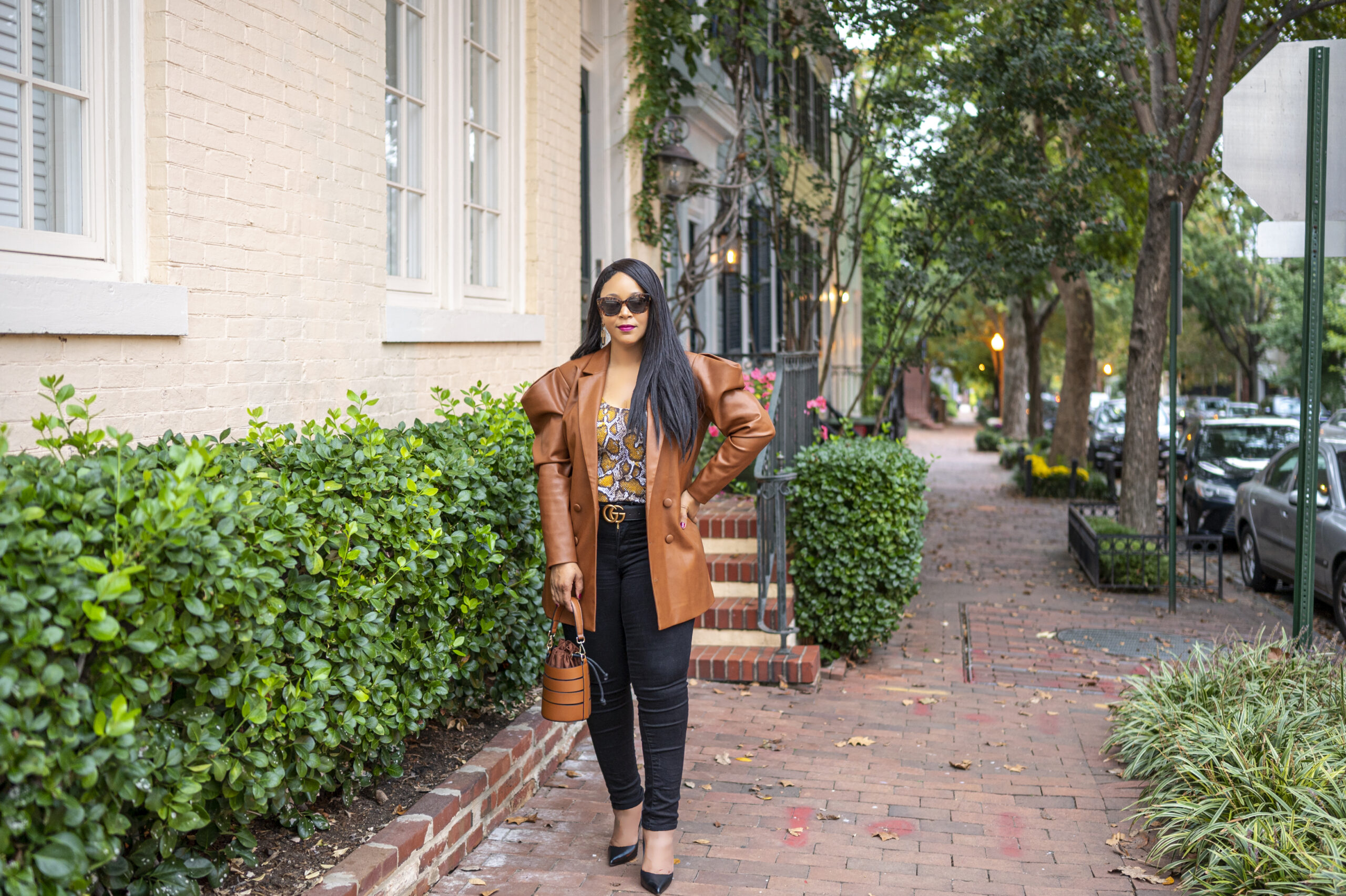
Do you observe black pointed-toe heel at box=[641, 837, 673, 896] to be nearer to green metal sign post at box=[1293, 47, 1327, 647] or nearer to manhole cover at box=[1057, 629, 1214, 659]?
green metal sign post at box=[1293, 47, 1327, 647]

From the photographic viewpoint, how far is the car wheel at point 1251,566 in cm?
1029

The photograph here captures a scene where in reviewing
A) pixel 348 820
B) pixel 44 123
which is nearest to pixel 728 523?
pixel 348 820

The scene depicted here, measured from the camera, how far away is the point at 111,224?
3762 millimetres

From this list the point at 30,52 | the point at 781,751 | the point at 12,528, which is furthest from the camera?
the point at 781,751

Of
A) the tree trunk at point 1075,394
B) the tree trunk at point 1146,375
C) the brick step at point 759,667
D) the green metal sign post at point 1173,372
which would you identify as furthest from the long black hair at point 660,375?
the tree trunk at point 1075,394

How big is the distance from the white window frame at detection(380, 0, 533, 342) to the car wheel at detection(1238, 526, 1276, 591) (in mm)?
7376

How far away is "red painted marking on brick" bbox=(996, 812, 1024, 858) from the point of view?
4023 millimetres

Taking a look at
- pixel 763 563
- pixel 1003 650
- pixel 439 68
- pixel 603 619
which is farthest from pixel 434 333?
pixel 1003 650

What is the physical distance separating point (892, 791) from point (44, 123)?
3.90 metres

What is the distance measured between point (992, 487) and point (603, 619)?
1831 cm

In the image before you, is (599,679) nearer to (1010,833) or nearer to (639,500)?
(639,500)

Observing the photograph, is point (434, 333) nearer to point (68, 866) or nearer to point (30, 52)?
point (30, 52)

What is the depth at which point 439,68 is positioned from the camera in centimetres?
589

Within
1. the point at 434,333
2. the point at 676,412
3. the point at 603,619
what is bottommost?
the point at 603,619
